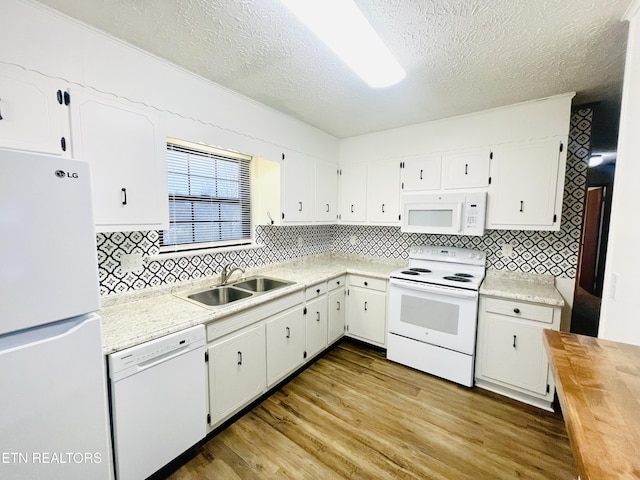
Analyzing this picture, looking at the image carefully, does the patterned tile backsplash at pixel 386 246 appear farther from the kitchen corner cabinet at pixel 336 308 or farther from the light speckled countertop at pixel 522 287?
the kitchen corner cabinet at pixel 336 308

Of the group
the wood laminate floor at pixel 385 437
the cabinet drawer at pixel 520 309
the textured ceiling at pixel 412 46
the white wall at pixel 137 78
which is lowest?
the wood laminate floor at pixel 385 437

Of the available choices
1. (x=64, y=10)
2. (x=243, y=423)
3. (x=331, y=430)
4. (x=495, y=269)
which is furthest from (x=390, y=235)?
(x=64, y=10)

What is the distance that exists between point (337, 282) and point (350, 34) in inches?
86.9

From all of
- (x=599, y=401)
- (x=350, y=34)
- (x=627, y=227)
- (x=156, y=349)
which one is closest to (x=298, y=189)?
(x=350, y=34)

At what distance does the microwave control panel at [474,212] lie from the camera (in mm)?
2418

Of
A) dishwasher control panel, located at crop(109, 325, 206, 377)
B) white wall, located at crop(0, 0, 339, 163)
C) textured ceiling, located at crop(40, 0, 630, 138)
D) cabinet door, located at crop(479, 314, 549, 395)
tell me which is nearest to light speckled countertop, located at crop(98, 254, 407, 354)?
dishwasher control panel, located at crop(109, 325, 206, 377)

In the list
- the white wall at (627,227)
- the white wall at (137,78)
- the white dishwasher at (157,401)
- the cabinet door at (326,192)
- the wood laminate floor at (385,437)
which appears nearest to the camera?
the white wall at (627,227)

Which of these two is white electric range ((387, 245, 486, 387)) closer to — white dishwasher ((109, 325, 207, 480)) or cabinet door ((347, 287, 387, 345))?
cabinet door ((347, 287, 387, 345))

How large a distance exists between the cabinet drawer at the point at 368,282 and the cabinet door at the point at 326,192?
30.9 inches

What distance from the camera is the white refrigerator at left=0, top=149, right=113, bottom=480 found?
3.03 ft

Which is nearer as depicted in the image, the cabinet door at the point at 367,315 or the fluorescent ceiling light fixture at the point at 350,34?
the fluorescent ceiling light fixture at the point at 350,34

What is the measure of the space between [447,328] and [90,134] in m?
2.88

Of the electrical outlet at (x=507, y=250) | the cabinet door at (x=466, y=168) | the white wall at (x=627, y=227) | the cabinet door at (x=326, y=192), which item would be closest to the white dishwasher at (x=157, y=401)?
the cabinet door at (x=326, y=192)

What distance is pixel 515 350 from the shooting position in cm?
215
